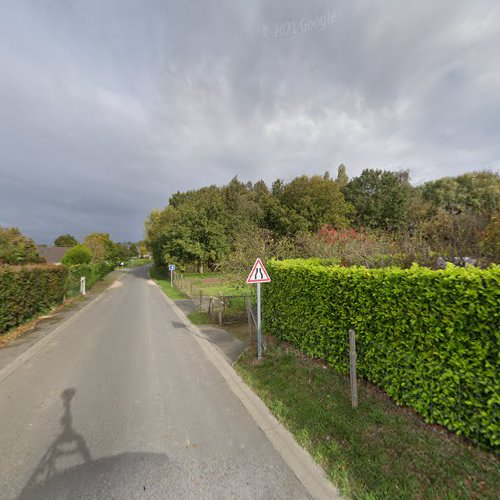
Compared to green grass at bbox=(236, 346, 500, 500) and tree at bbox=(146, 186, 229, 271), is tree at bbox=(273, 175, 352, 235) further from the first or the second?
green grass at bbox=(236, 346, 500, 500)

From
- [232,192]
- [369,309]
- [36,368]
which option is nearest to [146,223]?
[232,192]

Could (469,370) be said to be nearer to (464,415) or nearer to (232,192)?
(464,415)

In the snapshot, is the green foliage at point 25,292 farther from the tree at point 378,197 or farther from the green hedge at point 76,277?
the tree at point 378,197

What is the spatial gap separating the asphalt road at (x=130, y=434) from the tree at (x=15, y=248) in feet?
32.1

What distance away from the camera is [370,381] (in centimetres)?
466

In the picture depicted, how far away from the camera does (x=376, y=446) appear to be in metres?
3.29

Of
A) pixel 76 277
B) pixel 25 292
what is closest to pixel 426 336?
pixel 25 292

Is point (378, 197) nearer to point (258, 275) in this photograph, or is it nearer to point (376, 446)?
point (258, 275)

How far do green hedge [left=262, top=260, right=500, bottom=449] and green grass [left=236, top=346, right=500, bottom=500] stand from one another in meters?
0.25

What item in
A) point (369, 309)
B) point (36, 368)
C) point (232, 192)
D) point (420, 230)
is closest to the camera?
point (369, 309)

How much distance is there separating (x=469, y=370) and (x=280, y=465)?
254 centimetres

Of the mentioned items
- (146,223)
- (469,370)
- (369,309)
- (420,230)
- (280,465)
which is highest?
(146,223)

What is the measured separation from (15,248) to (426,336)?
1808 cm

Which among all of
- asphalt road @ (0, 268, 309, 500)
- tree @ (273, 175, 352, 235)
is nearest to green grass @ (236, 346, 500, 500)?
asphalt road @ (0, 268, 309, 500)
